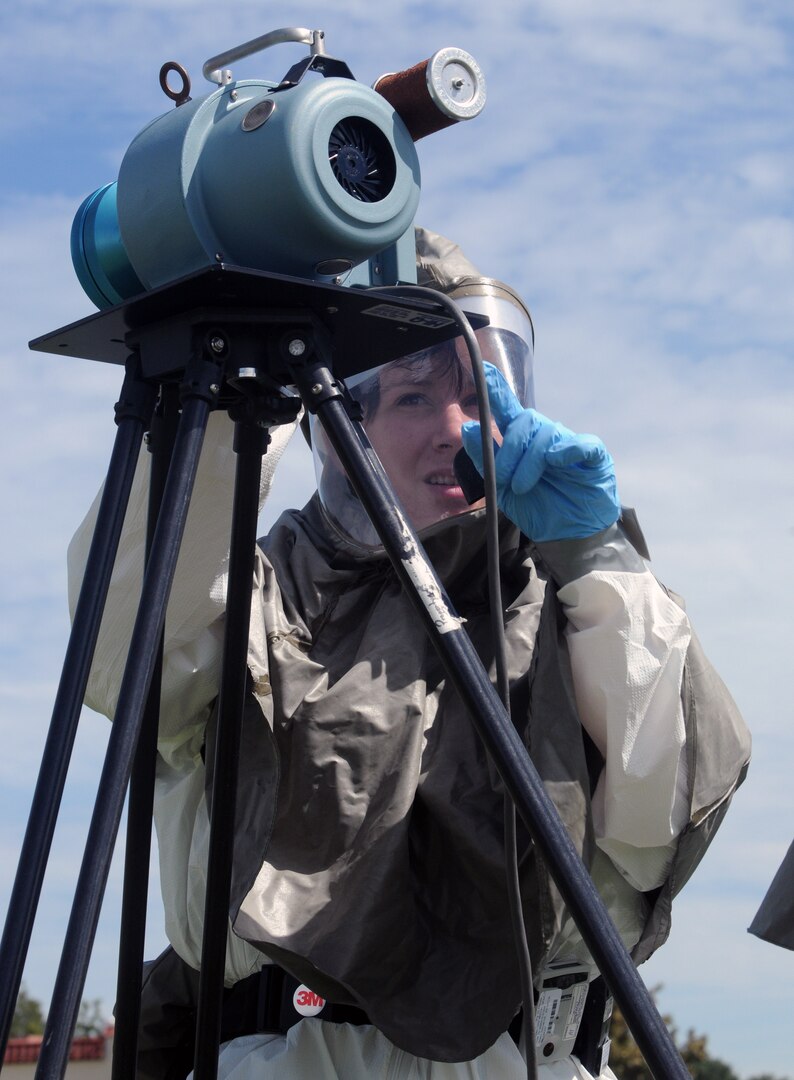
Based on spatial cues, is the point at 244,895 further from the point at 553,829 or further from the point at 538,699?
the point at 553,829

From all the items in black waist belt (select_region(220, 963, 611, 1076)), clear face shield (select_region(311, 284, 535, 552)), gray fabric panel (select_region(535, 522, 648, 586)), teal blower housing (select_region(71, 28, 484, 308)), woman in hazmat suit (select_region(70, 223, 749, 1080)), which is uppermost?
teal blower housing (select_region(71, 28, 484, 308))

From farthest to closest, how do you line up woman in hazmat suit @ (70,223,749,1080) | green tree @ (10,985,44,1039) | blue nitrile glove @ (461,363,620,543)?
green tree @ (10,985,44,1039) < blue nitrile glove @ (461,363,620,543) < woman in hazmat suit @ (70,223,749,1080)

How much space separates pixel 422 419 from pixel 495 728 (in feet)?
3.63

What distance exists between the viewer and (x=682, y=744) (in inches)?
82.4

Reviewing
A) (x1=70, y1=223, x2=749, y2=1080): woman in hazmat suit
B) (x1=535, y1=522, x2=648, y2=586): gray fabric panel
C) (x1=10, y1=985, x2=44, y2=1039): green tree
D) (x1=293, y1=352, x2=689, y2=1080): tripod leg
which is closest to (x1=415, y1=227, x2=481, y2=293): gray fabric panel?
(x1=70, y1=223, x2=749, y2=1080): woman in hazmat suit

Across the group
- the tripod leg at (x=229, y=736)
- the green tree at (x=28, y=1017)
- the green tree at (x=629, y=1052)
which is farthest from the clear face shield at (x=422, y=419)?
the green tree at (x=28, y=1017)

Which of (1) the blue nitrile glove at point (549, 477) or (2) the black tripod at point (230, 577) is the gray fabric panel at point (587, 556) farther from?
(2) the black tripod at point (230, 577)

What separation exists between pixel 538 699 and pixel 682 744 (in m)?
0.23

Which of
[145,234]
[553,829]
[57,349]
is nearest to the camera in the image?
[553,829]

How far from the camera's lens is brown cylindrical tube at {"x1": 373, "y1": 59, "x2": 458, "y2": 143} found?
175 centimetres

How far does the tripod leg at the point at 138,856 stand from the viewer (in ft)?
5.86

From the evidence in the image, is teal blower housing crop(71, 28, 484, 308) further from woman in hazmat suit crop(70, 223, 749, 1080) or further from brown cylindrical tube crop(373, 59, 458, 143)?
woman in hazmat suit crop(70, 223, 749, 1080)

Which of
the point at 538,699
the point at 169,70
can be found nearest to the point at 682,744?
the point at 538,699

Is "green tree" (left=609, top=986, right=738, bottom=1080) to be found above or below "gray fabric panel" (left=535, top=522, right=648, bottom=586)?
below
